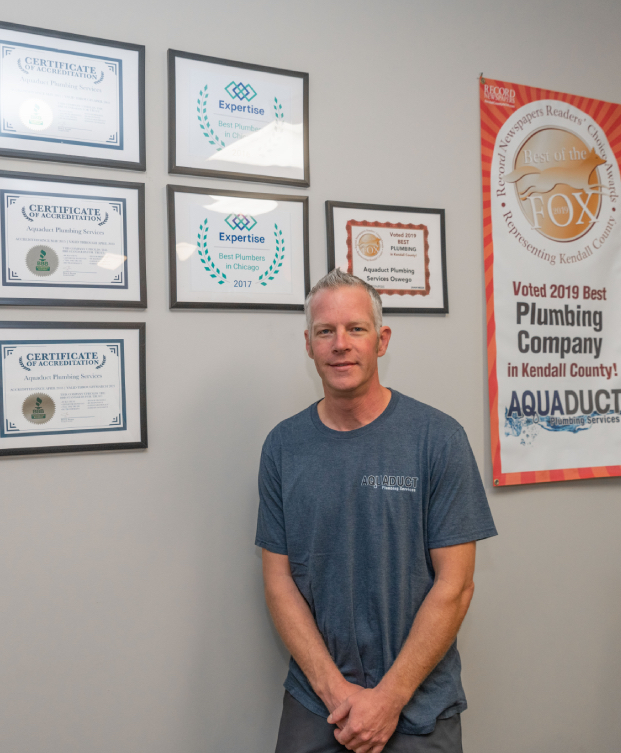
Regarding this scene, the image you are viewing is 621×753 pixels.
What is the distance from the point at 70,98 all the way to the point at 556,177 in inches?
55.9

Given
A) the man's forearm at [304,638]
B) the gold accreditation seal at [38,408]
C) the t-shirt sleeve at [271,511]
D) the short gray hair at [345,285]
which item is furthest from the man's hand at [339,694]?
the gold accreditation seal at [38,408]

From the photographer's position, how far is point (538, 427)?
1844mm

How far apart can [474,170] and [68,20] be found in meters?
1.16

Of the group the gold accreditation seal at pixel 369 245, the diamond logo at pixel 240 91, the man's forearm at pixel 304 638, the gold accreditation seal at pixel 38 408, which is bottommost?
the man's forearm at pixel 304 638

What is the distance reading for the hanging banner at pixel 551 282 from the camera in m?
1.82

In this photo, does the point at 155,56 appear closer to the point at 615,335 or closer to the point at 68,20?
the point at 68,20

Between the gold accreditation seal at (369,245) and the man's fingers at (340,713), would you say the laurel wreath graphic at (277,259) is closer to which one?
the gold accreditation seal at (369,245)

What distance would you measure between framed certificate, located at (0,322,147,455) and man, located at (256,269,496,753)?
0.43m

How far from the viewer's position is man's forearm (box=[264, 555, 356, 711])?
49.5 inches

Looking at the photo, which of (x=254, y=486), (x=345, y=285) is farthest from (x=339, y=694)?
(x=345, y=285)

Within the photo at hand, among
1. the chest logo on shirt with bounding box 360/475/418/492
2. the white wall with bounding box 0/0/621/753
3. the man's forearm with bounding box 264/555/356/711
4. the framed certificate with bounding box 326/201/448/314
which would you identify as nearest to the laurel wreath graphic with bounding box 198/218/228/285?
the white wall with bounding box 0/0/621/753

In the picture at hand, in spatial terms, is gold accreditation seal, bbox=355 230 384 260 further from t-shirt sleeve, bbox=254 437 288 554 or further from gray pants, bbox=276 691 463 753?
gray pants, bbox=276 691 463 753

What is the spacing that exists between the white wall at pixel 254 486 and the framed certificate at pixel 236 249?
0.14ft

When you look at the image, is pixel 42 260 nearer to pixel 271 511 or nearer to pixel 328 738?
pixel 271 511
